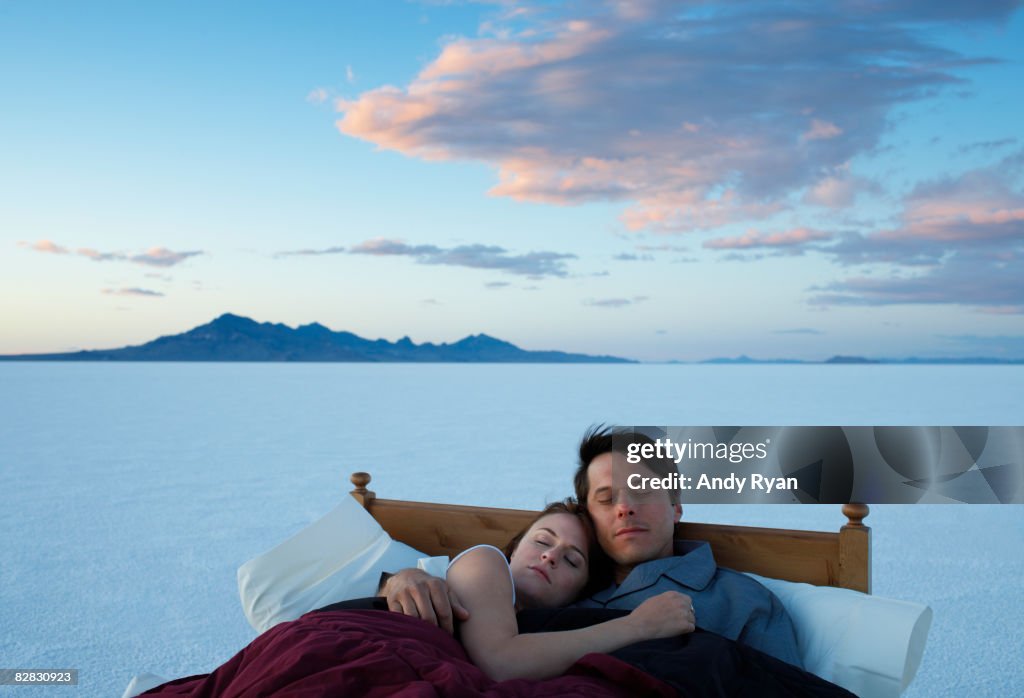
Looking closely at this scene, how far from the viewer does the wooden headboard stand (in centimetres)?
211

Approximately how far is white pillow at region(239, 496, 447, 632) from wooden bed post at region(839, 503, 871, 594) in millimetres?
1210

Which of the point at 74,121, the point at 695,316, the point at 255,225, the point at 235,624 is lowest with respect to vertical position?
the point at 235,624

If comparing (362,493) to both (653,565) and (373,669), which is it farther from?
(373,669)

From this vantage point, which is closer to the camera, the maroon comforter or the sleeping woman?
the maroon comforter

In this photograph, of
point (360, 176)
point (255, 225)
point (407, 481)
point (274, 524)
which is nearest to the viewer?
point (274, 524)

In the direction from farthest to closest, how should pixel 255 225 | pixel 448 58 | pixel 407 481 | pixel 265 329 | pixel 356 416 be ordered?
pixel 265 329, pixel 255 225, pixel 356 416, pixel 448 58, pixel 407 481

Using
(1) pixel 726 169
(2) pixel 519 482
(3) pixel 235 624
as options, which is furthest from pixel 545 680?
(1) pixel 726 169

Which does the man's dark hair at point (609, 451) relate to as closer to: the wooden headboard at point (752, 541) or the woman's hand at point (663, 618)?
the wooden headboard at point (752, 541)

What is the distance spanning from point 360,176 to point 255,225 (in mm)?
2891

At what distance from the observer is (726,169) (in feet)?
39.4

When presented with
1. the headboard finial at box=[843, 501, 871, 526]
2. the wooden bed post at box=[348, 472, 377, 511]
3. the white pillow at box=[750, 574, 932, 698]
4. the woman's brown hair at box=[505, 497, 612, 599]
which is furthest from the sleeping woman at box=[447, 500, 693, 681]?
the wooden bed post at box=[348, 472, 377, 511]

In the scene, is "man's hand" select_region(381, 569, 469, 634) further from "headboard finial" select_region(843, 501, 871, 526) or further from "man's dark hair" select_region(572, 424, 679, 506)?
"headboard finial" select_region(843, 501, 871, 526)

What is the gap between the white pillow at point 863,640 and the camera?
1831 millimetres

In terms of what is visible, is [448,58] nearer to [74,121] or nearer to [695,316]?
[74,121]
